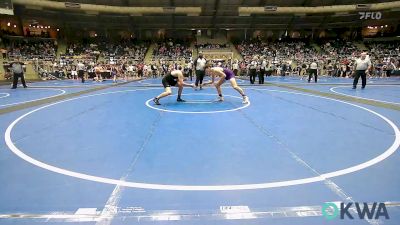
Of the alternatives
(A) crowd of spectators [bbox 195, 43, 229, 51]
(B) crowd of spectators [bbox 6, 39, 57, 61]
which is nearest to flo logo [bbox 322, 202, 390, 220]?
(B) crowd of spectators [bbox 6, 39, 57, 61]

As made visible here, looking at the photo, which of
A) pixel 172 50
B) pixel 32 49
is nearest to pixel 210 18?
pixel 172 50

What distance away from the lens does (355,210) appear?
2859 mm

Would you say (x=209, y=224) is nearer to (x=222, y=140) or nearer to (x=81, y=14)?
(x=222, y=140)

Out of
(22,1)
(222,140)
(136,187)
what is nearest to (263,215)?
(136,187)

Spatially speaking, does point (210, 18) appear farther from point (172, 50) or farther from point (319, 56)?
point (319, 56)

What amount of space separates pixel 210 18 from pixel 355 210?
3584 cm

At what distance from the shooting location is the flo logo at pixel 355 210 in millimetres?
2758

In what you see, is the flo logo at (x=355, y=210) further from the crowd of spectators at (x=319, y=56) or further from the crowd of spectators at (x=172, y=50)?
the crowd of spectators at (x=172, y=50)

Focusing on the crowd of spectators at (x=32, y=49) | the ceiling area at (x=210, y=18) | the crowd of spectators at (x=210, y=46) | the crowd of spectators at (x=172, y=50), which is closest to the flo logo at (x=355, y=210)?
the crowd of spectators at (x=172, y=50)

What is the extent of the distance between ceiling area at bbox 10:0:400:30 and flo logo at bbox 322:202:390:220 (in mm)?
32880

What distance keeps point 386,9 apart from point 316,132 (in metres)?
35.0

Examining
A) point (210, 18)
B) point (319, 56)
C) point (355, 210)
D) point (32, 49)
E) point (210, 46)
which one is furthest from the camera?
point (210, 46)

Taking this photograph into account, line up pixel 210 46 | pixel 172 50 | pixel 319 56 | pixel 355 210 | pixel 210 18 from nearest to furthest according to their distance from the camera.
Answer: pixel 355 210 → pixel 319 56 → pixel 210 18 → pixel 172 50 → pixel 210 46

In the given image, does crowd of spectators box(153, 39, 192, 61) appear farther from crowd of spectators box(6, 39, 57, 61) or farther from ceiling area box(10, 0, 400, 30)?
crowd of spectators box(6, 39, 57, 61)
